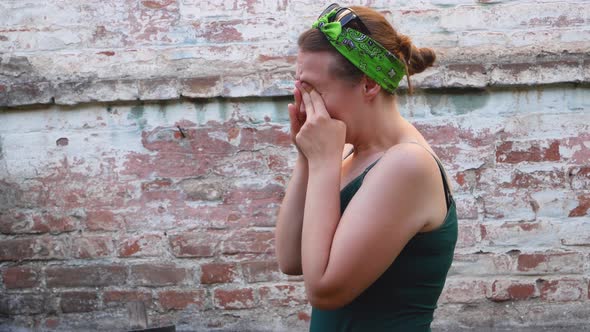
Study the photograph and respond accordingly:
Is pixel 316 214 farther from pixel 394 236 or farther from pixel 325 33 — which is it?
pixel 325 33

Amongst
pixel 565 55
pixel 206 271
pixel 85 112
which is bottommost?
pixel 206 271

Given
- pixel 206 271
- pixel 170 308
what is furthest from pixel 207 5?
pixel 170 308

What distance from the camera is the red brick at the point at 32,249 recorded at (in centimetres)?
382

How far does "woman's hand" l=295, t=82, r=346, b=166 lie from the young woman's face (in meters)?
0.02

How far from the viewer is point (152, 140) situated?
12.3ft

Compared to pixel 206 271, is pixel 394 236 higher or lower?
higher

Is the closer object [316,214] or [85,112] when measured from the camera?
[316,214]

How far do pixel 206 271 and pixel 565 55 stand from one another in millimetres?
2320

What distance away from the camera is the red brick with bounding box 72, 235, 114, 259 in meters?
3.78

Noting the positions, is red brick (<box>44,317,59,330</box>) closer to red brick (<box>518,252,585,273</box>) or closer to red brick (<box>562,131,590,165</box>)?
red brick (<box>518,252,585,273</box>)

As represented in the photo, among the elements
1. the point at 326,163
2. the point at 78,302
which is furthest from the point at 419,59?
the point at 78,302

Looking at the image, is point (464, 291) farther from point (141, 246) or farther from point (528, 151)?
point (141, 246)

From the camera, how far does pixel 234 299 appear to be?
3.78 metres

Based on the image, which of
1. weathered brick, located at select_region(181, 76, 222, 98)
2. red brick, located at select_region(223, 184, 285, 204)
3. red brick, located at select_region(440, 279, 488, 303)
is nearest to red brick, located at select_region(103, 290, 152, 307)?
red brick, located at select_region(223, 184, 285, 204)
